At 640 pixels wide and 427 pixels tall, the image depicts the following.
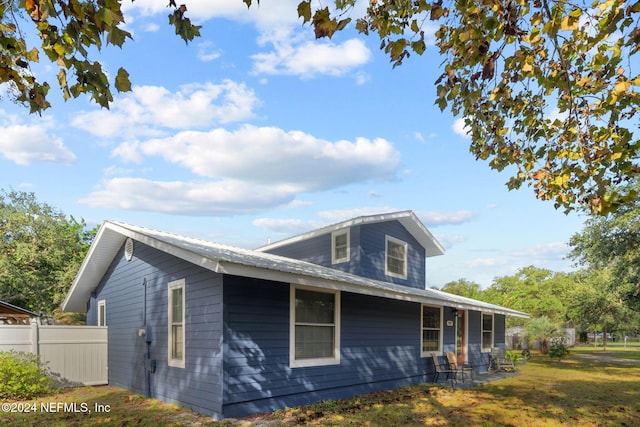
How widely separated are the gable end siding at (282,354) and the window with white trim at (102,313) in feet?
25.1

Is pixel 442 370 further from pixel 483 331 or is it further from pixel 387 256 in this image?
pixel 483 331

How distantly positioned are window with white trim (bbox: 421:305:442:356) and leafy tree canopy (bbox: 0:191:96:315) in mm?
18878

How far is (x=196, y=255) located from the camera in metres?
7.71

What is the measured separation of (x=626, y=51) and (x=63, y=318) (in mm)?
26103

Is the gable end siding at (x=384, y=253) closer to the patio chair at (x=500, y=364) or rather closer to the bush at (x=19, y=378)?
the patio chair at (x=500, y=364)

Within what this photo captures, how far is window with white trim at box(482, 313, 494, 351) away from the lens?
59.5 feet

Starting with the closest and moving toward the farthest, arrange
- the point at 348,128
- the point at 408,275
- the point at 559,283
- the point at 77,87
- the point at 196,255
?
the point at 77,87 → the point at 196,255 → the point at 348,128 → the point at 408,275 → the point at 559,283

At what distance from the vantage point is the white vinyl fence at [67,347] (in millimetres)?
11703

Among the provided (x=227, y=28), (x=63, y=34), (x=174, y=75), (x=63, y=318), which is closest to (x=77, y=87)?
(x=63, y=34)

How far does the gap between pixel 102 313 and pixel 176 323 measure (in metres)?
6.09

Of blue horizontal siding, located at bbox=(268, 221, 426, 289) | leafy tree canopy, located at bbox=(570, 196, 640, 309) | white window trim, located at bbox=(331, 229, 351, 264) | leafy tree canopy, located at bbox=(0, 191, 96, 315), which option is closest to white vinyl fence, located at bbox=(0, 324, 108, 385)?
blue horizontal siding, located at bbox=(268, 221, 426, 289)

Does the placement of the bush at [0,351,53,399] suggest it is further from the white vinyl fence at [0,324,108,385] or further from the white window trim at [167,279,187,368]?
the white window trim at [167,279,187,368]

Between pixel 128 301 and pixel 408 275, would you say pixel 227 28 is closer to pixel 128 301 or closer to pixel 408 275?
pixel 128 301

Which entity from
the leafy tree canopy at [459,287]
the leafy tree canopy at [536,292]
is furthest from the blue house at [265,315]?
the leafy tree canopy at [536,292]
